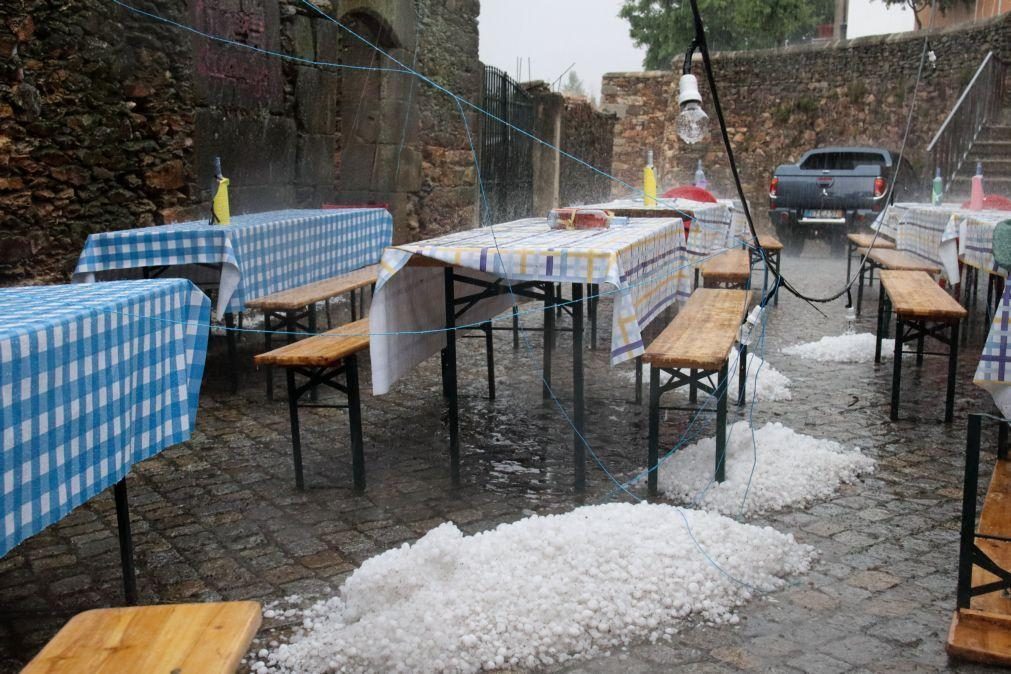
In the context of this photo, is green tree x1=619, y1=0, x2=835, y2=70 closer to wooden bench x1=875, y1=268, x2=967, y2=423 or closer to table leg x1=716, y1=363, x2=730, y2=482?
wooden bench x1=875, y1=268, x2=967, y2=423

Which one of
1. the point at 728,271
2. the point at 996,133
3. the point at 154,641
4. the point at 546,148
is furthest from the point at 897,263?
the point at 996,133

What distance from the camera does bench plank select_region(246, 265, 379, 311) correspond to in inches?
229

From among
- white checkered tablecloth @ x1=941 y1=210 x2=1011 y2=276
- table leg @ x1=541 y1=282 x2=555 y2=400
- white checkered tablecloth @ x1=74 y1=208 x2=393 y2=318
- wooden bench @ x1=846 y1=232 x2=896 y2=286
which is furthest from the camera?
wooden bench @ x1=846 y1=232 x2=896 y2=286

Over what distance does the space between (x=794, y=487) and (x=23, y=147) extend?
18.6 ft

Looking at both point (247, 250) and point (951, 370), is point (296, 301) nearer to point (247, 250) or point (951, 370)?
point (247, 250)

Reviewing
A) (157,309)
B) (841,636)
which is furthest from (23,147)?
(841,636)

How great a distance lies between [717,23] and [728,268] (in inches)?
1030

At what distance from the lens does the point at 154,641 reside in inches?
81.6

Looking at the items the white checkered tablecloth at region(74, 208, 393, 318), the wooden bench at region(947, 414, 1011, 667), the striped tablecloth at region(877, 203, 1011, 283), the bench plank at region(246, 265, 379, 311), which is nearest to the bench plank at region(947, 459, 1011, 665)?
the wooden bench at region(947, 414, 1011, 667)

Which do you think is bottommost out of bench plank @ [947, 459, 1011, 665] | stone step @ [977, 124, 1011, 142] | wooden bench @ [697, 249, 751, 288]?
bench plank @ [947, 459, 1011, 665]

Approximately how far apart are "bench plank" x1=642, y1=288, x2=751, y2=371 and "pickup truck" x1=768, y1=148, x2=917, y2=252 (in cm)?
1003

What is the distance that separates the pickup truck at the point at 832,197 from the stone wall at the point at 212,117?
5921mm

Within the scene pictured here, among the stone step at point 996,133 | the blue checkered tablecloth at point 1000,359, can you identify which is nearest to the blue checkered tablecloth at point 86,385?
the blue checkered tablecloth at point 1000,359

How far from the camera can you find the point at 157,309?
321cm
